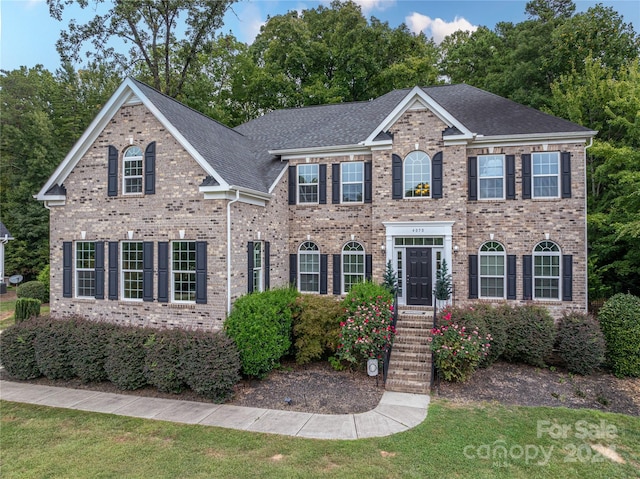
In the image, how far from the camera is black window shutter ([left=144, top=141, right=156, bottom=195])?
37.8 ft

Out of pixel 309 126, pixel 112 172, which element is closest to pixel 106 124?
pixel 112 172

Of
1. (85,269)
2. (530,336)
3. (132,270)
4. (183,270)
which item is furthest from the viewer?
(85,269)

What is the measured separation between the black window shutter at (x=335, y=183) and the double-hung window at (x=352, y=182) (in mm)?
203

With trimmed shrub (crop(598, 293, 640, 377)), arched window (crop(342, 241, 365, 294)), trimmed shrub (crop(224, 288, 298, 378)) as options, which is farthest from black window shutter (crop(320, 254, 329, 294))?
trimmed shrub (crop(598, 293, 640, 377))

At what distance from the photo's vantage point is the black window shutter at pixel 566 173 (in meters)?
13.0

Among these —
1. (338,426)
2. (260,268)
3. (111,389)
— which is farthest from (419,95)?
(111,389)

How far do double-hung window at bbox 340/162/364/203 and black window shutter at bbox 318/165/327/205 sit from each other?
74 centimetres

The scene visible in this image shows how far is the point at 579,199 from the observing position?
1294cm

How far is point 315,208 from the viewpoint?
15312mm

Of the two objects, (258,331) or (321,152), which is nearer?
(258,331)

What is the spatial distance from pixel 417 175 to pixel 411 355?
258 inches

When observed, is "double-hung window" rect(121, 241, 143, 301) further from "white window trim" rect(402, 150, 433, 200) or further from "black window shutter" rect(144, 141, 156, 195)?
"white window trim" rect(402, 150, 433, 200)

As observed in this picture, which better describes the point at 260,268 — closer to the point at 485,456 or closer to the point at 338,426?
the point at 338,426

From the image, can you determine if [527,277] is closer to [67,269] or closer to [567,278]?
[567,278]
